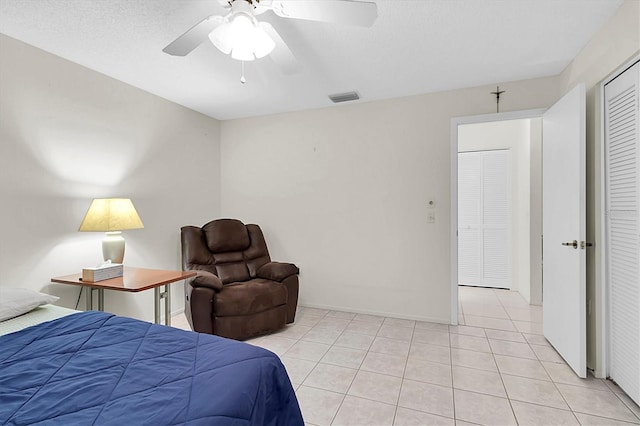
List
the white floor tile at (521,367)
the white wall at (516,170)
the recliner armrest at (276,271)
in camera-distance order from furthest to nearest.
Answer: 1. the white wall at (516,170)
2. the recliner armrest at (276,271)
3. the white floor tile at (521,367)

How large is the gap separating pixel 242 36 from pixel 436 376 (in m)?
2.50

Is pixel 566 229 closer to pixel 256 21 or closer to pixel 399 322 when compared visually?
pixel 399 322

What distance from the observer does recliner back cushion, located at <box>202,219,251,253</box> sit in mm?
3322

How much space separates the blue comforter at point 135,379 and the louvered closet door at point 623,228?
81.3 inches

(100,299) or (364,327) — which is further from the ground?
(100,299)

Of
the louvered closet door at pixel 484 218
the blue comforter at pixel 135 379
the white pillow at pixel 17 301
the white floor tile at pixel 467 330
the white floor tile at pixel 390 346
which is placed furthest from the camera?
the louvered closet door at pixel 484 218

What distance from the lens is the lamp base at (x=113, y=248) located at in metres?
2.51

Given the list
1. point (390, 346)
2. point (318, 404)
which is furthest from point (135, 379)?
point (390, 346)

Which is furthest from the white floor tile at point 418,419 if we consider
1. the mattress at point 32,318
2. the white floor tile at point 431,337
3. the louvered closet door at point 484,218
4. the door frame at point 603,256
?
the louvered closet door at point 484,218

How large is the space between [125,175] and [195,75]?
117cm

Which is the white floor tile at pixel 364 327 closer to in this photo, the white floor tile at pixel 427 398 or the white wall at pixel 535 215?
the white floor tile at pixel 427 398

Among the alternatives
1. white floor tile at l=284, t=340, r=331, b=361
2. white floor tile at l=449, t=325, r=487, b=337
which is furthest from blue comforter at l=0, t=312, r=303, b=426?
white floor tile at l=449, t=325, r=487, b=337

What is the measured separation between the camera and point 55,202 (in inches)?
94.7

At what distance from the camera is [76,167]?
255 cm
